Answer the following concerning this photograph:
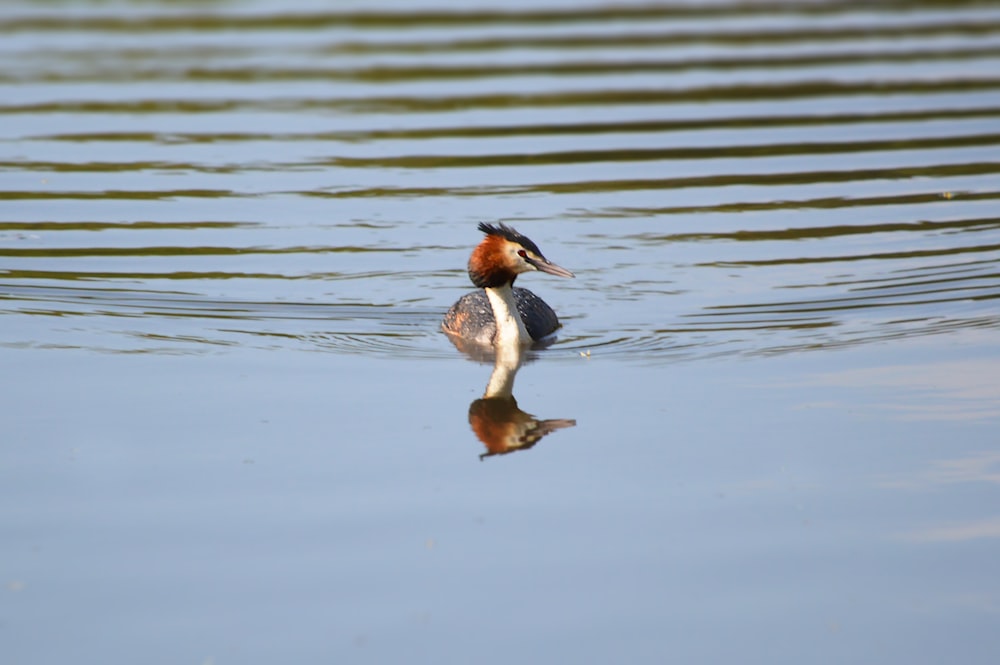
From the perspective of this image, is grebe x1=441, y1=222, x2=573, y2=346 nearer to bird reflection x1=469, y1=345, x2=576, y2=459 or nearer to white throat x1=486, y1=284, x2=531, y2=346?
white throat x1=486, y1=284, x2=531, y2=346

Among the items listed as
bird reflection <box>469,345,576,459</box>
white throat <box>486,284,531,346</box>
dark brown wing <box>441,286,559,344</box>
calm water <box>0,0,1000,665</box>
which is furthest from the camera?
dark brown wing <box>441,286,559,344</box>

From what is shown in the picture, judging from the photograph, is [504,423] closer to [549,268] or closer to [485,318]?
[549,268]

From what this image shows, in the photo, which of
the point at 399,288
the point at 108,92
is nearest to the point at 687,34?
the point at 108,92

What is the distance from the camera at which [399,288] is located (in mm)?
15609

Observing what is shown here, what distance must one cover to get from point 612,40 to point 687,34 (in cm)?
162

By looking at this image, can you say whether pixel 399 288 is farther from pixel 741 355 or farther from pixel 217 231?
pixel 741 355

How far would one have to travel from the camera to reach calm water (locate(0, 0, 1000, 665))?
7949 millimetres

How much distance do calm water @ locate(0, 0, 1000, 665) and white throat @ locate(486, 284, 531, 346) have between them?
0.41m

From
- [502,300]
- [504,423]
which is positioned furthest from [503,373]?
[504,423]

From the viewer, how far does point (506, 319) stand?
13.6m

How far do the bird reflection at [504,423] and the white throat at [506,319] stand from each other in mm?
1136

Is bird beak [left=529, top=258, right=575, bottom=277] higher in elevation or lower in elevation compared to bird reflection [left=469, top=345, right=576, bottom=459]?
higher

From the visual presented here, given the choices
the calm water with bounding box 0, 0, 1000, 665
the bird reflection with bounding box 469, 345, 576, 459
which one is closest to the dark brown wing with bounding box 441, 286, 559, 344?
the calm water with bounding box 0, 0, 1000, 665

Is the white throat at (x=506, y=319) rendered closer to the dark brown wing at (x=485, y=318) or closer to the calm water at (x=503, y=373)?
the dark brown wing at (x=485, y=318)
